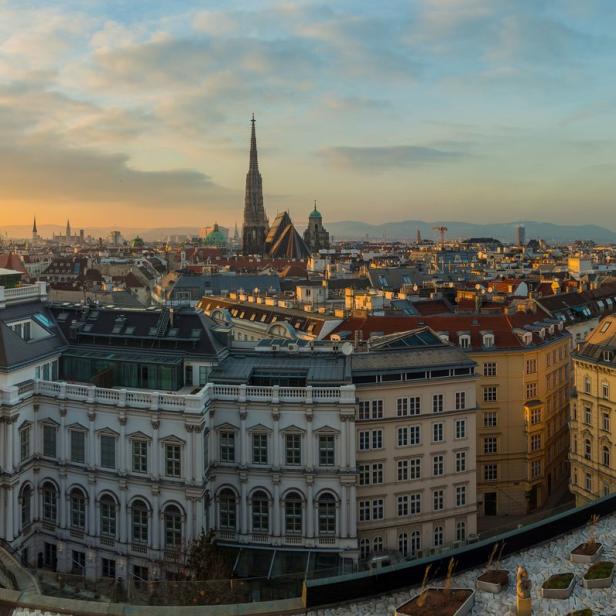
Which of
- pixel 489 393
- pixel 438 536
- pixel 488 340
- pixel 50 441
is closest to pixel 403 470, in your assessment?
pixel 438 536

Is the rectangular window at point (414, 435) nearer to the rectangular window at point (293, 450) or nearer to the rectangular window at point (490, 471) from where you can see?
the rectangular window at point (293, 450)

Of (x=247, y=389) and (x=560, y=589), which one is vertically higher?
(x=247, y=389)

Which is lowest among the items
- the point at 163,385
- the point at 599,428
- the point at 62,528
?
the point at 62,528

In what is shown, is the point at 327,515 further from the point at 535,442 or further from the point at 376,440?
the point at 535,442

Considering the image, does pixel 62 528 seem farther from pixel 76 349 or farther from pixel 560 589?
pixel 560 589

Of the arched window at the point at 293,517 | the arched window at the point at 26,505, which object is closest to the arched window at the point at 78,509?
the arched window at the point at 26,505

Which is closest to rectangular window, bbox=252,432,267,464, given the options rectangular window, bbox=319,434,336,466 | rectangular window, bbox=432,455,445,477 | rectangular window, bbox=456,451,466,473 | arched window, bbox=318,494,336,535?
rectangular window, bbox=319,434,336,466

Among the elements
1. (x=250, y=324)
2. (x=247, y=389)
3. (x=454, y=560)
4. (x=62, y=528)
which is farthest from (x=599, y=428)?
(x=250, y=324)

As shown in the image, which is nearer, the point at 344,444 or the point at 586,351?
the point at 344,444
